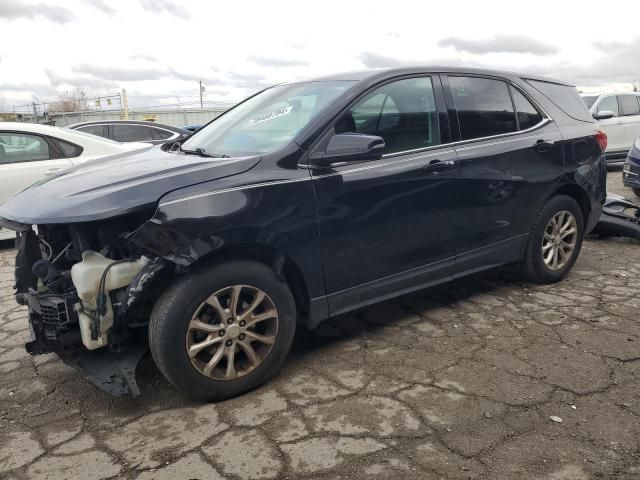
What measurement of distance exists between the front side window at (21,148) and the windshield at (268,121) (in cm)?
304

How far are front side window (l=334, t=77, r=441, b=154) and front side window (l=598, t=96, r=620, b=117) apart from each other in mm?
9290

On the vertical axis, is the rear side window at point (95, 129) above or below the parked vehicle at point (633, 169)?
above

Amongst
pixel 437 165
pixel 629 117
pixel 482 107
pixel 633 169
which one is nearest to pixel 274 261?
pixel 437 165

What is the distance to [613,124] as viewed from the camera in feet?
36.7

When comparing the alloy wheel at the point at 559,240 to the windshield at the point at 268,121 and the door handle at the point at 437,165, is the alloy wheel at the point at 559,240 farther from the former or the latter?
the windshield at the point at 268,121

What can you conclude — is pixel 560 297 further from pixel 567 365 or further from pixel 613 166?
pixel 613 166

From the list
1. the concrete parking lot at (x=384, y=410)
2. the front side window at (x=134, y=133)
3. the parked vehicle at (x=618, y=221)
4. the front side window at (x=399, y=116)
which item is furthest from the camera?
the front side window at (x=134, y=133)

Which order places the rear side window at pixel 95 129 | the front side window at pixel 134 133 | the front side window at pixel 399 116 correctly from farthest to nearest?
the front side window at pixel 134 133
the rear side window at pixel 95 129
the front side window at pixel 399 116

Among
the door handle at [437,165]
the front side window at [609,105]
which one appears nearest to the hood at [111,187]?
the door handle at [437,165]

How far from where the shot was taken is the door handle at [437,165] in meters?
3.39

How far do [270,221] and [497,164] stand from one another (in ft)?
6.09

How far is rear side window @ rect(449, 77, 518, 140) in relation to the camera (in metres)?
3.69

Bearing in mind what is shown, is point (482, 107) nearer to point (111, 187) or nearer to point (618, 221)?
point (111, 187)

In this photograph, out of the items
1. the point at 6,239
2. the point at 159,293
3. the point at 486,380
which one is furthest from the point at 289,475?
the point at 6,239
